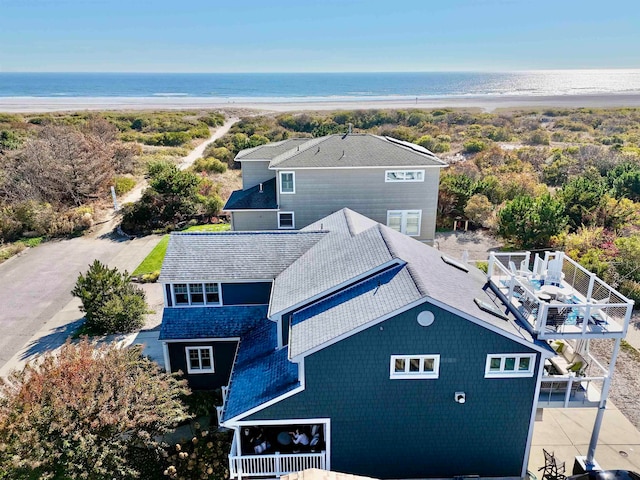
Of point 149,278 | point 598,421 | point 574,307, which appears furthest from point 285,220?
point 598,421

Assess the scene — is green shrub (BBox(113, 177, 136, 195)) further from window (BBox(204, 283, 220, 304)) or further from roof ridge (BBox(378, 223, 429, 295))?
roof ridge (BBox(378, 223, 429, 295))

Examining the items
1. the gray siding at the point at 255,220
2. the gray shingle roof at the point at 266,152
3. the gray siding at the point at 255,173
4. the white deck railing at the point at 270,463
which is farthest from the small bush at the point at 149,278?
the white deck railing at the point at 270,463

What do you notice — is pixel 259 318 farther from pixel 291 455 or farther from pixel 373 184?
pixel 373 184

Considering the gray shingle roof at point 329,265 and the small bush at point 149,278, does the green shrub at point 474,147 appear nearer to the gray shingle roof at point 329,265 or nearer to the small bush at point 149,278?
the gray shingle roof at point 329,265

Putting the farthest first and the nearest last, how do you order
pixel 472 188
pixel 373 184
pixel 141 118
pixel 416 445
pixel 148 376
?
pixel 141 118 → pixel 472 188 → pixel 373 184 → pixel 148 376 → pixel 416 445

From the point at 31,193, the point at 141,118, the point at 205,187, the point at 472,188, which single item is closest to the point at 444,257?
the point at 472,188

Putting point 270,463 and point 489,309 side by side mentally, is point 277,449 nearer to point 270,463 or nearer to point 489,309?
point 270,463
